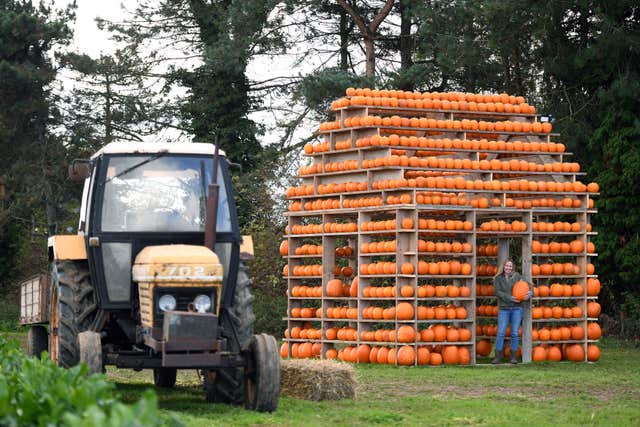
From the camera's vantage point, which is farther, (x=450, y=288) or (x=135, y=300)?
(x=450, y=288)

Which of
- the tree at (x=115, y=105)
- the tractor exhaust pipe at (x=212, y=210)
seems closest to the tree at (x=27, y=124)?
the tree at (x=115, y=105)

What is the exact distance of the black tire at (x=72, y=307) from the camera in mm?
12945

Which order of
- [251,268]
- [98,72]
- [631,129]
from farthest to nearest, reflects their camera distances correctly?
[98,72], [251,268], [631,129]

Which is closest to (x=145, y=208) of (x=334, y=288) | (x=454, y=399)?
(x=454, y=399)

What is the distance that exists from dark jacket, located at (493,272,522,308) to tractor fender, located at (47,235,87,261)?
30.4 ft

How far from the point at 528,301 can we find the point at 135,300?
1011 centimetres

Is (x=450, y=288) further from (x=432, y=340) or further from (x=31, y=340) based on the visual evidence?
(x=31, y=340)

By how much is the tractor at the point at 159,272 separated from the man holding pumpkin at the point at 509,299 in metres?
8.11

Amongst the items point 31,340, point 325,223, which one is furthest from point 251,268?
point 31,340

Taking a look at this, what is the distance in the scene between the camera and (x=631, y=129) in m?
28.6

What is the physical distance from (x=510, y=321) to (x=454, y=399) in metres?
6.71

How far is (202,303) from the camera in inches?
484

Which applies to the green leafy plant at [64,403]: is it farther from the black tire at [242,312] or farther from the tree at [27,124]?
the tree at [27,124]

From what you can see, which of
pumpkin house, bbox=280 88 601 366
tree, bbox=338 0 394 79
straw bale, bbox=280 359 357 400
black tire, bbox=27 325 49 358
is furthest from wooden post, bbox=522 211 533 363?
tree, bbox=338 0 394 79
